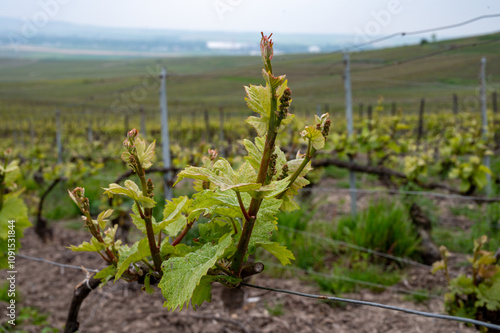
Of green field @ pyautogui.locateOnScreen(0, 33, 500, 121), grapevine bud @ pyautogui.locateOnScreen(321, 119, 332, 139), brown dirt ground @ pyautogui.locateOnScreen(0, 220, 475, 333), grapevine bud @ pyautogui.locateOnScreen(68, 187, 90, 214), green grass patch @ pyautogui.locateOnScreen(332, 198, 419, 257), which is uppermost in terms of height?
green field @ pyautogui.locateOnScreen(0, 33, 500, 121)

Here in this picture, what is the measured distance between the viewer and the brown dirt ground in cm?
280

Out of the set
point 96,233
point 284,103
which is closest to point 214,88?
point 96,233

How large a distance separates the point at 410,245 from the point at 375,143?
4.01ft

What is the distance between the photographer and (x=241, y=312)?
3.02 metres

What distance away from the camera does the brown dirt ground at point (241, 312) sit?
280 cm

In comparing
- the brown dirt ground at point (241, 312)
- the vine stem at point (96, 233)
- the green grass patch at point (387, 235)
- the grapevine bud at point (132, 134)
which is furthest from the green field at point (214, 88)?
the grapevine bud at point (132, 134)

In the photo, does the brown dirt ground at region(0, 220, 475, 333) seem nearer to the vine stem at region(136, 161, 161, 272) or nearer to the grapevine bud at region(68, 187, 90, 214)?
the vine stem at region(136, 161, 161, 272)

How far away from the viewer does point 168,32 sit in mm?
106062

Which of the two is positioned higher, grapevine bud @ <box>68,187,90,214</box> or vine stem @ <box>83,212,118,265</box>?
grapevine bud @ <box>68,187,90,214</box>

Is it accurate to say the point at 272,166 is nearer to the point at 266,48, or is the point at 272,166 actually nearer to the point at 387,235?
the point at 266,48

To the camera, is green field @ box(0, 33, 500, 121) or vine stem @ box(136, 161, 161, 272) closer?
vine stem @ box(136, 161, 161, 272)

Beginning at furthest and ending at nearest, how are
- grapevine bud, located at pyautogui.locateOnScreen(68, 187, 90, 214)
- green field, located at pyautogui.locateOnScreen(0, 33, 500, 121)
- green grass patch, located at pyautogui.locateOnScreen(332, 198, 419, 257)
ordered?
green field, located at pyautogui.locateOnScreen(0, 33, 500, 121) → green grass patch, located at pyautogui.locateOnScreen(332, 198, 419, 257) → grapevine bud, located at pyautogui.locateOnScreen(68, 187, 90, 214)

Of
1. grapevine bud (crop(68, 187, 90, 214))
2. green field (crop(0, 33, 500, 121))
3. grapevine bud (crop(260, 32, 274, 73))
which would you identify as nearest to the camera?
grapevine bud (crop(260, 32, 274, 73))

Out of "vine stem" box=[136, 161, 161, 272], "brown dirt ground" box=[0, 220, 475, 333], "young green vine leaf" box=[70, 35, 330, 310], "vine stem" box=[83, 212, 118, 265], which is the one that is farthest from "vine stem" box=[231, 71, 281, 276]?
"brown dirt ground" box=[0, 220, 475, 333]
